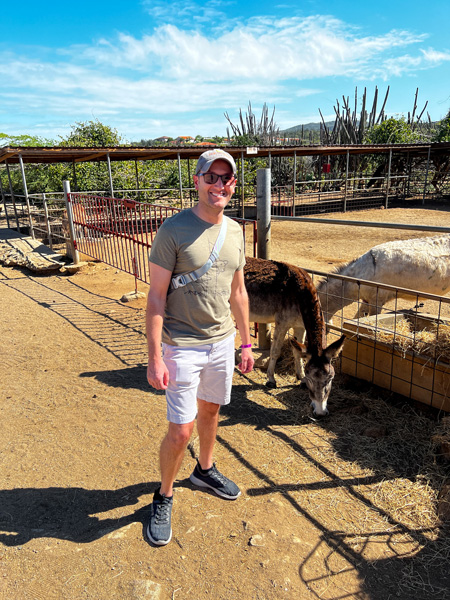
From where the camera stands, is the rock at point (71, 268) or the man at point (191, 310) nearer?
the man at point (191, 310)

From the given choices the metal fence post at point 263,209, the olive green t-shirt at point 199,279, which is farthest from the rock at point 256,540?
the metal fence post at point 263,209

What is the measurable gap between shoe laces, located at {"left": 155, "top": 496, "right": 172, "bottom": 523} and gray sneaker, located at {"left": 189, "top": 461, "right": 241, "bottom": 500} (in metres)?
0.37

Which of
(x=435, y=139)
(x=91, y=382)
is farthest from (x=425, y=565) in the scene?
(x=435, y=139)

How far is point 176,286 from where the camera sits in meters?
2.32

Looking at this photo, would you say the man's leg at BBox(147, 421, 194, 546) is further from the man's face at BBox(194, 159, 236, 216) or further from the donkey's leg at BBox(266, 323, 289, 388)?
the donkey's leg at BBox(266, 323, 289, 388)

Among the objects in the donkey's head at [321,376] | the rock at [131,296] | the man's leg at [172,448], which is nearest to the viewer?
the man's leg at [172,448]

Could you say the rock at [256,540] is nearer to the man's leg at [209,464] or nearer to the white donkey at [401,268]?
the man's leg at [209,464]

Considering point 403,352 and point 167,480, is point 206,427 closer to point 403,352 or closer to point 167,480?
point 167,480

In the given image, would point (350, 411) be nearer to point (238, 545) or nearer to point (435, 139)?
point (238, 545)

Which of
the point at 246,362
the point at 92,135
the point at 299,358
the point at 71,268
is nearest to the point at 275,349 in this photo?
the point at 299,358

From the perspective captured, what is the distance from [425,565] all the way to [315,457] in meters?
1.06

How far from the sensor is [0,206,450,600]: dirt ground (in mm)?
2273

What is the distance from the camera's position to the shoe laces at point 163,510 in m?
2.55

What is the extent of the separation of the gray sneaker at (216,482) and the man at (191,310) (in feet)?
1.26
